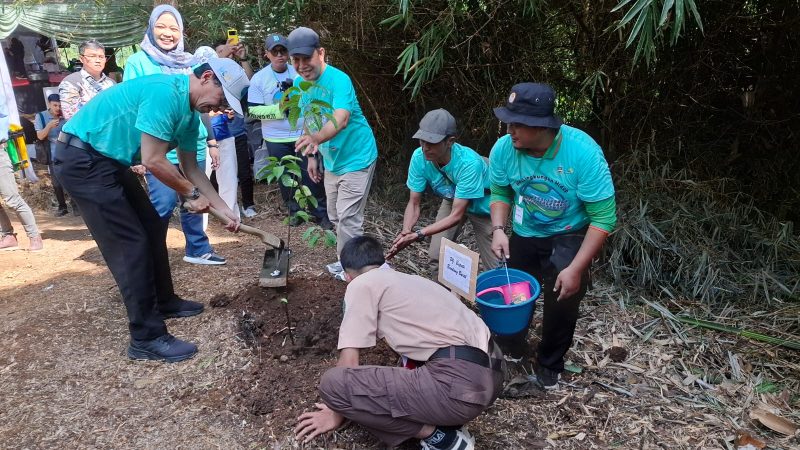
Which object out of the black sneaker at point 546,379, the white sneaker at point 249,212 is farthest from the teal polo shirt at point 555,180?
the white sneaker at point 249,212

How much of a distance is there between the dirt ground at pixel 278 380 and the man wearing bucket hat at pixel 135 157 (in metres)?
0.30

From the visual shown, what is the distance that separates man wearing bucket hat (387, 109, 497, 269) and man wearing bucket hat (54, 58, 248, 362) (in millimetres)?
1055

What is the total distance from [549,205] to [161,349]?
2.16 m

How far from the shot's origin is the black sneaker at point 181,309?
3.25m

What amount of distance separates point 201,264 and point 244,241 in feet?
2.33

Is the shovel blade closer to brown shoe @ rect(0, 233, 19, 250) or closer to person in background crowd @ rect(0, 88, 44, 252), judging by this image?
person in background crowd @ rect(0, 88, 44, 252)

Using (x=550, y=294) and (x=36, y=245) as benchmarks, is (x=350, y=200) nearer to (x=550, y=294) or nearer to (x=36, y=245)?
(x=550, y=294)

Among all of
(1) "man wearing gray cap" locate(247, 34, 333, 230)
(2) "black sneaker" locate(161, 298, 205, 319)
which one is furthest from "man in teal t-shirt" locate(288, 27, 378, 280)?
(1) "man wearing gray cap" locate(247, 34, 333, 230)

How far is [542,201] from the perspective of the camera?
253 centimetres

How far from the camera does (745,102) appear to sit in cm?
402

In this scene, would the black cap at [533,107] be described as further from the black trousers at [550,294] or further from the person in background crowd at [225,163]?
the person in background crowd at [225,163]

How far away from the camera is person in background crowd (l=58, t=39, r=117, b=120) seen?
13.4 ft

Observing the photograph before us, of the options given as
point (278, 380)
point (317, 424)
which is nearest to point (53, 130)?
point (278, 380)

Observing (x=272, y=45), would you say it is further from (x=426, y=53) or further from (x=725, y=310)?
(x=725, y=310)
